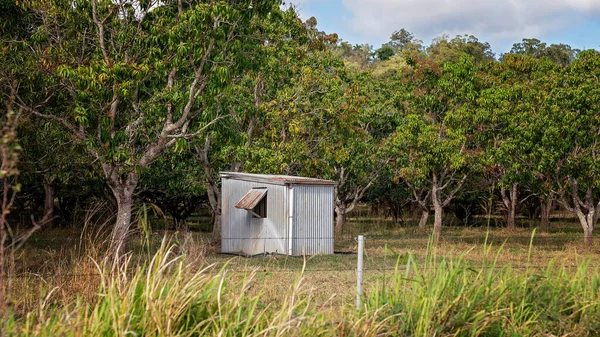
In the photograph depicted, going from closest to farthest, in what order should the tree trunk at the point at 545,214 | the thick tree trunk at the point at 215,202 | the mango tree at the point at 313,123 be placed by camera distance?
the mango tree at the point at 313,123
the thick tree trunk at the point at 215,202
the tree trunk at the point at 545,214

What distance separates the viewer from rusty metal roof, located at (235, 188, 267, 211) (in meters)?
20.3

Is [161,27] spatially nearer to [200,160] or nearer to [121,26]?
[121,26]

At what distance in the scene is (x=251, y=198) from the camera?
A: 20.6m

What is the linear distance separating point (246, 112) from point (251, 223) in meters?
3.56

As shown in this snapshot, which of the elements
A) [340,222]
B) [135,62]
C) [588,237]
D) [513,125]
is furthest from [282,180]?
[588,237]

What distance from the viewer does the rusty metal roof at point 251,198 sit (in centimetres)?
2027

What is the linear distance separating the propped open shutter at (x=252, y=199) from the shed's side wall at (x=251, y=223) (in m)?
0.18

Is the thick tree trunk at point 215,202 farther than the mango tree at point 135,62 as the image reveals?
Yes

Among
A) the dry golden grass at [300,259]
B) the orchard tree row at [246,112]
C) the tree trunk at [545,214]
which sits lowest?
the dry golden grass at [300,259]

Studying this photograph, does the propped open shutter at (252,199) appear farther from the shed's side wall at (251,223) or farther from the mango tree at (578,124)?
the mango tree at (578,124)

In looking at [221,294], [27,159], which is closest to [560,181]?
[27,159]

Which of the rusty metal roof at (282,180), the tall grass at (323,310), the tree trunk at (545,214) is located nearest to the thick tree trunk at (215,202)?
the rusty metal roof at (282,180)

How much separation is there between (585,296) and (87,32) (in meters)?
A: 12.8

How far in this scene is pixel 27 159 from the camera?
707 inches
